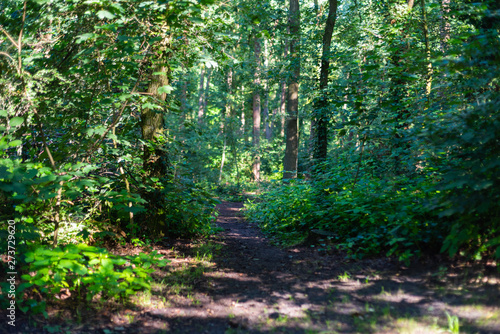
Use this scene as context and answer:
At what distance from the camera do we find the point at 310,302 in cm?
377

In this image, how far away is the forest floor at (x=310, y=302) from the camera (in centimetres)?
304

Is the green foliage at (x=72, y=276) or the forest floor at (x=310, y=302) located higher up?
the green foliage at (x=72, y=276)

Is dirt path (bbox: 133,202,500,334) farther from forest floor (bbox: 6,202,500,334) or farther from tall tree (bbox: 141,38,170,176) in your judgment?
tall tree (bbox: 141,38,170,176)

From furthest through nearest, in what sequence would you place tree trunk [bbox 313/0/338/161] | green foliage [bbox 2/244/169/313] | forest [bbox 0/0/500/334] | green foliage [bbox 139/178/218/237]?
tree trunk [bbox 313/0/338/161], green foliage [bbox 139/178/218/237], forest [bbox 0/0/500/334], green foliage [bbox 2/244/169/313]

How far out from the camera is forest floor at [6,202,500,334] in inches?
119

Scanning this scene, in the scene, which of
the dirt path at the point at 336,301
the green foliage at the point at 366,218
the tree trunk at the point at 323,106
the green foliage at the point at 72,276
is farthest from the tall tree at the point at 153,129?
the tree trunk at the point at 323,106

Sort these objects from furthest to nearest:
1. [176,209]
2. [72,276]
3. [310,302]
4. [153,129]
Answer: [176,209]
[153,129]
[310,302]
[72,276]

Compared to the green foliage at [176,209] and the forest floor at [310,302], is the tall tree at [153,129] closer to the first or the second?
the green foliage at [176,209]

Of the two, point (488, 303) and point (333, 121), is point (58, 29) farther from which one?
point (333, 121)

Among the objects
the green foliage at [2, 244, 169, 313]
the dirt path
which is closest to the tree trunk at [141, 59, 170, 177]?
the dirt path

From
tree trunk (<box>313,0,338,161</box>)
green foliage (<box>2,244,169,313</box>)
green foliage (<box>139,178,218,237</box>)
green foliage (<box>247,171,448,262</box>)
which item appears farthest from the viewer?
tree trunk (<box>313,0,338,161</box>)

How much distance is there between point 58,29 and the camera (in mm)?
4562

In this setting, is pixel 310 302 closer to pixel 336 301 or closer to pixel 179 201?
pixel 336 301

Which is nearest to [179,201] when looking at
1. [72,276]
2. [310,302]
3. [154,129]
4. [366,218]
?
[154,129]
